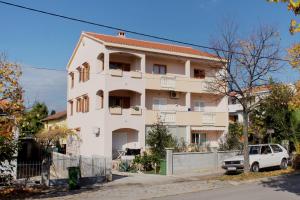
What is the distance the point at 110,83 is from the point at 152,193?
14400 millimetres

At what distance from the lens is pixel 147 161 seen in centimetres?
2506

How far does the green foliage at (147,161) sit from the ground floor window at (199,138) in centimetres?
956

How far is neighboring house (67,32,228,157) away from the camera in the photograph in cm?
2938

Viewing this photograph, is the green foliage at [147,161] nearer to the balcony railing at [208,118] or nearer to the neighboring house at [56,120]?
the balcony railing at [208,118]

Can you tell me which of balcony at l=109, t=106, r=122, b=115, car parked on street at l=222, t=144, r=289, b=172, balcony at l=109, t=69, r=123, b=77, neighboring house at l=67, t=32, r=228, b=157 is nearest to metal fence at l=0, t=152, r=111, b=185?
neighboring house at l=67, t=32, r=228, b=157

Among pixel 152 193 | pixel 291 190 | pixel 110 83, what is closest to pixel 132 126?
pixel 110 83

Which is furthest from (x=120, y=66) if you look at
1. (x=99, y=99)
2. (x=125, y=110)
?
(x=125, y=110)

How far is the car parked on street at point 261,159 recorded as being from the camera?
2173 centimetres

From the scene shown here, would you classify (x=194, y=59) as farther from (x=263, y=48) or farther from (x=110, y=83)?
(x=263, y=48)

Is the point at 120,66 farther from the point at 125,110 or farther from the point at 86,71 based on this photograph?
the point at 125,110

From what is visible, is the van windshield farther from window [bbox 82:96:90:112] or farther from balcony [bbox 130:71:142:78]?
window [bbox 82:96:90:112]

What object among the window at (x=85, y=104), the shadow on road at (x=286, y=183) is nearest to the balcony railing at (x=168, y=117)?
the window at (x=85, y=104)

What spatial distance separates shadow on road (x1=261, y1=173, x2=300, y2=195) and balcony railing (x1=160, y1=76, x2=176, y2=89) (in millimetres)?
14227

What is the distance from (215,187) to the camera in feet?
57.6
